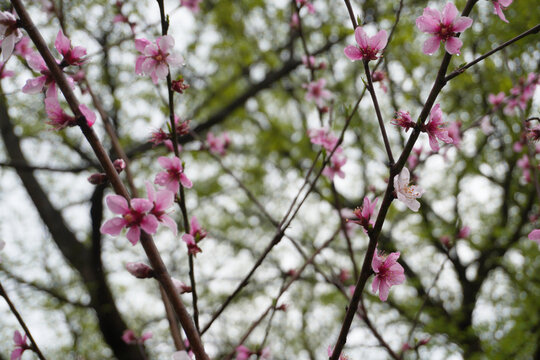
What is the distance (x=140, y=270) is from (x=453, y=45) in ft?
3.82

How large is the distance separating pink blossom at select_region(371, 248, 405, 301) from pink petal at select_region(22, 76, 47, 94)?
3.95 feet

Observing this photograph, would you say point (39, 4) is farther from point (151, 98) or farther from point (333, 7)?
point (333, 7)

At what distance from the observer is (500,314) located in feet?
16.5

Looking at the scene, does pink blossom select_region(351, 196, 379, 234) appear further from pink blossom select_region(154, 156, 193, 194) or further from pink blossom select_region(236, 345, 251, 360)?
pink blossom select_region(236, 345, 251, 360)

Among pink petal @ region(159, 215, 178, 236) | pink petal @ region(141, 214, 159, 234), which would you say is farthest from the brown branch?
pink petal @ region(159, 215, 178, 236)

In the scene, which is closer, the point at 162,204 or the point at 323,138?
the point at 162,204

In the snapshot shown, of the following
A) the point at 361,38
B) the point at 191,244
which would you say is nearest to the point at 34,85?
the point at 191,244

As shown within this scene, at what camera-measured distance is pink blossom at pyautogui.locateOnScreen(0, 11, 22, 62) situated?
121cm

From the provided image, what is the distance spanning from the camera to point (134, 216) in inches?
44.9

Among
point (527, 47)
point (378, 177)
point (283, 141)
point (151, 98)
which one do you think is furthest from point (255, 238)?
point (527, 47)

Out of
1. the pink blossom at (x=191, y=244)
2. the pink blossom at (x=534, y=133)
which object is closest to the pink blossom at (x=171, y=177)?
the pink blossom at (x=191, y=244)

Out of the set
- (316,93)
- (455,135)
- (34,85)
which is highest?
(316,93)

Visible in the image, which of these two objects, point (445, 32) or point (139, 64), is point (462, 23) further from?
point (139, 64)

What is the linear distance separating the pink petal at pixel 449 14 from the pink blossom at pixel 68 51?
1.23m
